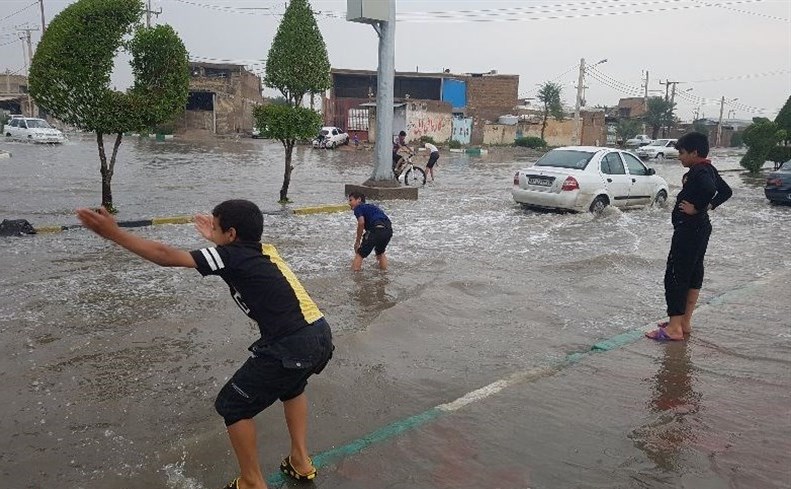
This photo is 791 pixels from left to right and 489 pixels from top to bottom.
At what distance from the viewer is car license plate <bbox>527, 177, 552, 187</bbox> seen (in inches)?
514

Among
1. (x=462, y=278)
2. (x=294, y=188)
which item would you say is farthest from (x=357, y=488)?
(x=294, y=188)

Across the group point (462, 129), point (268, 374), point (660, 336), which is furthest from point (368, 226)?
point (462, 129)

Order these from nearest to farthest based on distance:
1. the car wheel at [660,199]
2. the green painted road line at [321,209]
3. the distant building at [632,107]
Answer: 1. the green painted road line at [321,209]
2. the car wheel at [660,199]
3. the distant building at [632,107]

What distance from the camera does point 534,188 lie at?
526 inches

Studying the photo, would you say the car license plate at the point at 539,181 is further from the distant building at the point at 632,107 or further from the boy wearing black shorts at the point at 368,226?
the distant building at the point at 632,107

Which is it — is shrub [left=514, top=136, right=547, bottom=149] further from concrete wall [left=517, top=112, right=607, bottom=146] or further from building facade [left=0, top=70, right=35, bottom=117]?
building facade [left=0, top=70, right=35, bottom=117]

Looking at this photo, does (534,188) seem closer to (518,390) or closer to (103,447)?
(518,390)

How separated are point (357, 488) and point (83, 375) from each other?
2482mm

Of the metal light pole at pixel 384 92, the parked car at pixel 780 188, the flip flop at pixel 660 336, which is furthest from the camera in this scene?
the parked car at pixel 780 188

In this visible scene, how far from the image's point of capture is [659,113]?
67.4 metres

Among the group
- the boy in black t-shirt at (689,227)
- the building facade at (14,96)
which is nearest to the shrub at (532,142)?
the building facade at (14,96)

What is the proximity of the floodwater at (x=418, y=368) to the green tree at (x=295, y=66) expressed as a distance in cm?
413

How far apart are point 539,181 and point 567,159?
30.6 inches

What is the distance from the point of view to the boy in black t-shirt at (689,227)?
5383 millimetres
